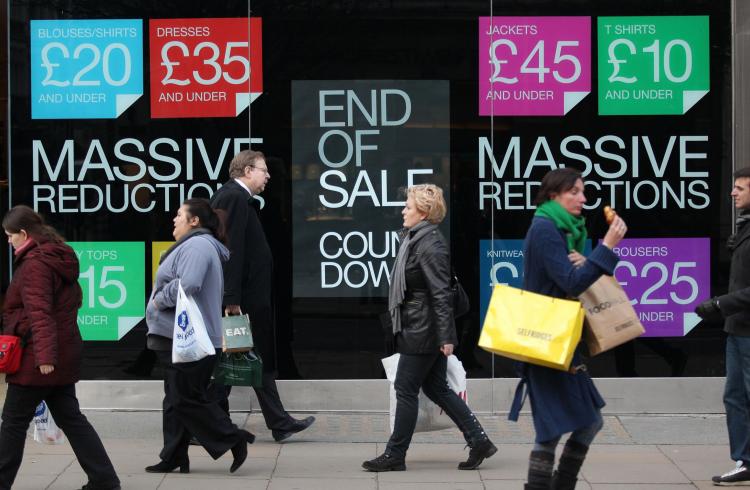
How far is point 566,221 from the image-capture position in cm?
561

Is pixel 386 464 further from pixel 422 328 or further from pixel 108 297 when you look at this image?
pixel 108 297

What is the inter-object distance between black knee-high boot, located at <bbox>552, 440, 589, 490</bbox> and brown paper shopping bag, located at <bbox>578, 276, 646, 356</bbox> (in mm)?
510

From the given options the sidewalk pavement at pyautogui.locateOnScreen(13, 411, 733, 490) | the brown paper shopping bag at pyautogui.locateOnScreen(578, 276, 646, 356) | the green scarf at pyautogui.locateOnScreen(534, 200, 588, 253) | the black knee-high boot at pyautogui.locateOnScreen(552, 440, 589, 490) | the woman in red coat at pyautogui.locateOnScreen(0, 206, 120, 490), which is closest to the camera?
the brown paper shopping bag at pyautogui.locateOnScreen(578, 276, 646, 356)

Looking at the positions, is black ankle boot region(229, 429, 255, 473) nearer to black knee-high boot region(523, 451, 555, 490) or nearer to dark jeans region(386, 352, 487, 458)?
dark jeans region(386, 352, 487, 458)

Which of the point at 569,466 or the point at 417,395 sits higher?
the point at 417,395

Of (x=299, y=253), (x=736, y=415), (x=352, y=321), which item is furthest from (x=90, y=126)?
(x=736, y=415)

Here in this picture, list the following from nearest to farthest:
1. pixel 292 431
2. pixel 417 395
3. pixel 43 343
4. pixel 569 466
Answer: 1. pixel 569 466
2. pixel 43 343
3. pixel 417 395
4. pixel 292 431

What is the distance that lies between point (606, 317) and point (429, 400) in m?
2.27

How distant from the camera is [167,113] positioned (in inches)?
365

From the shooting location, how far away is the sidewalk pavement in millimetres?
7059

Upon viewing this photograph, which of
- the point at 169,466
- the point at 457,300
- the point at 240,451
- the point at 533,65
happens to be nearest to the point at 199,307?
the point at 240,451

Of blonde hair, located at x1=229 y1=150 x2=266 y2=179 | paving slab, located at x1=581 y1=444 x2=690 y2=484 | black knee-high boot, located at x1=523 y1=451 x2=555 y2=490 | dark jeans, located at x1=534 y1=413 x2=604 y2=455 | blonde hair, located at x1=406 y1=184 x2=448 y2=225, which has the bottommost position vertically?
paving slab, located at x1=581 y1=444 x2=690 y2=484

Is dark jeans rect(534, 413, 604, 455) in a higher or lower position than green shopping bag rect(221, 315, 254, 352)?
lower

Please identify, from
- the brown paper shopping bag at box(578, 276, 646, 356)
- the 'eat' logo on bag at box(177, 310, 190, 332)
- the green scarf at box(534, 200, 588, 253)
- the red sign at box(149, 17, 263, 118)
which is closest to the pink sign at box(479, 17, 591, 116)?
the red sign at box(149, 17, 263, 118)
